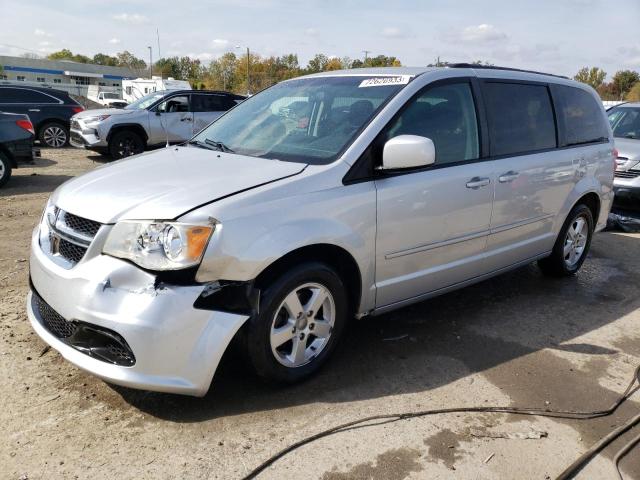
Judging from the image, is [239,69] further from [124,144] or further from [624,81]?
[124,144]

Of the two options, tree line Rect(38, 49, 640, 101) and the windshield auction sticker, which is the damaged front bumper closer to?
the windshield auction sticker

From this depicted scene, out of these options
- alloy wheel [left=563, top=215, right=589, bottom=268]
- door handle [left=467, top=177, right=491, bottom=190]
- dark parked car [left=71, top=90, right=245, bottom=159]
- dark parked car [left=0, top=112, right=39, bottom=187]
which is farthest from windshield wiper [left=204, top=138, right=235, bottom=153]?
dark parked car [left=71, top=90, right=245, bottom=159]

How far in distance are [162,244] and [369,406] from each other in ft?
4.76

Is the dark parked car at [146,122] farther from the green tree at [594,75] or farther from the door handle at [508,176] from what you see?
the green tree at [594,75]

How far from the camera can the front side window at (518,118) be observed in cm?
425

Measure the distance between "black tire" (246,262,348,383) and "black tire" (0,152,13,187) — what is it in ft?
25.6

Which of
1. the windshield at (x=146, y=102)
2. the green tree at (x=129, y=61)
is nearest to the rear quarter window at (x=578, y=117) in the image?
the windshield at (x=146, y=102)

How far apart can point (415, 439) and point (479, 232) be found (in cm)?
180

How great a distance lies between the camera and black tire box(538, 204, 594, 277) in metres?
5.25

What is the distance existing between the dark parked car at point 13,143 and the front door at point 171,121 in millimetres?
3482

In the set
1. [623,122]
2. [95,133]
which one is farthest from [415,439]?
[95,133]

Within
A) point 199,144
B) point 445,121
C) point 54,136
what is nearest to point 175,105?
point 54,136

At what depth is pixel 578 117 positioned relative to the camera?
524 cm

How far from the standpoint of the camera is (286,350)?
10.6 feet
